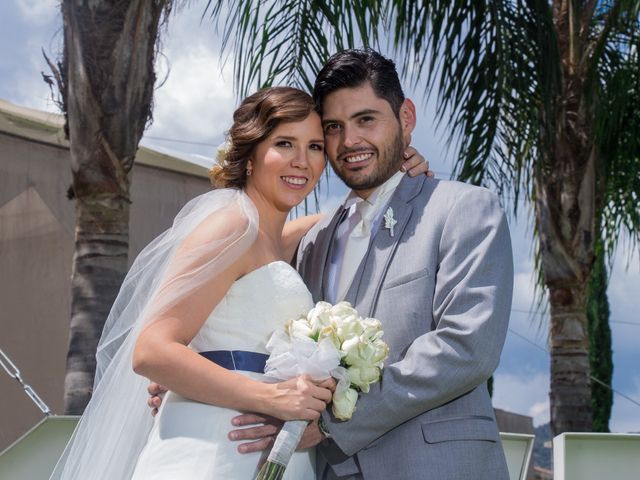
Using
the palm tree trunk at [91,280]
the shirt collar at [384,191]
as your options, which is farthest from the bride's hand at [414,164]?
the palm tree trunk at [91,280]

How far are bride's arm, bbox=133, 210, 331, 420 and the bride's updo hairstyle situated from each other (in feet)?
1.19

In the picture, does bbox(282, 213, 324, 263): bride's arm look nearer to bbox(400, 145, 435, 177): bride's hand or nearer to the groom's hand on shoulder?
bbox(400, 145, 435, 177): bride's hand

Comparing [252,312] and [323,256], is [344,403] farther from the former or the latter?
[323,256]

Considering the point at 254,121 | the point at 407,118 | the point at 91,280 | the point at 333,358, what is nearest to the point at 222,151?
the point at 254,121

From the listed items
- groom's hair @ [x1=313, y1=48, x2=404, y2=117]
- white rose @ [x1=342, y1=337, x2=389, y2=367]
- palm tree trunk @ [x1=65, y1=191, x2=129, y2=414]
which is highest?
groom's hair @ [x1=313, y1=48, x2=404, y2=117]

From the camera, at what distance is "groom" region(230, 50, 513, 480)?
7.83ft

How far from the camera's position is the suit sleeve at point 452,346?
2367 millimetres

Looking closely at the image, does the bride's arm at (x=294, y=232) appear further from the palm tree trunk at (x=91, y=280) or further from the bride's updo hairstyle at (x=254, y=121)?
the palm tree trunk at (x=91, y=280)

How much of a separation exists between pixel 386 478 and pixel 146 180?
6.35 meters

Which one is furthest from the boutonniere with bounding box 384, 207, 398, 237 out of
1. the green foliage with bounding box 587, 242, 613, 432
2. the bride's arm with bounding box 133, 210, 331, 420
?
the green foliage with bounding box 587, 242, 613, 432

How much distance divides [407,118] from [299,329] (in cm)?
97

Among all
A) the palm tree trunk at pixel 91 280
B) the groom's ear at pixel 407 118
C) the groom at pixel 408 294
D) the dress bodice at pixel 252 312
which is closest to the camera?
the groom at pixel 408 294

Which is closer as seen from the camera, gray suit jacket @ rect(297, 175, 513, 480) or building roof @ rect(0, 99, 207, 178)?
gray suit jacket @ rect(297, 175, 513, 480)

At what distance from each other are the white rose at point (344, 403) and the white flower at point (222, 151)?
3.16ft
